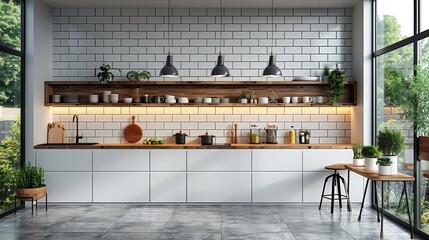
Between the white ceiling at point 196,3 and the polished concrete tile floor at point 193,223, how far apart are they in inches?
129

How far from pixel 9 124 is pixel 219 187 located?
3.25 m

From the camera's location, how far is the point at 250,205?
6969 millimetres

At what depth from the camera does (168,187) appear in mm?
6965

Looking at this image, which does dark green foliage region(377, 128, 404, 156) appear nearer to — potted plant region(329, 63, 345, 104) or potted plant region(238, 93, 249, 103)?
potted plant region(329, 63, 345, 104)

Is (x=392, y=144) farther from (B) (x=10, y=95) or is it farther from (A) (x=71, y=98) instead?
(B) (x=10, y=95)

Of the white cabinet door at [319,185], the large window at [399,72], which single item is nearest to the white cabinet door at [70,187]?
the white cabinet door at [319,185]

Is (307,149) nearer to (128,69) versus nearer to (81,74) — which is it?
(128,69)

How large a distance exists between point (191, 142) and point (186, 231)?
253 centimetres

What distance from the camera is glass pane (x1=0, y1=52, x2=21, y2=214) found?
6156 millimetres

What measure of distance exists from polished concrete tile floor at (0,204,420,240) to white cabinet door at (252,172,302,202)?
14 centimetres

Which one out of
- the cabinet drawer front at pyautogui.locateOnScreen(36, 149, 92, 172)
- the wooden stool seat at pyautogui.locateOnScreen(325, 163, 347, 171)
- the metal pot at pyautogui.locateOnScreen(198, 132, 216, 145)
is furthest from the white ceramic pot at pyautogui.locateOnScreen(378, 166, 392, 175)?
the cabinet drawer front at pyautogui.locateOnScreen(36, 149, 92, 172)

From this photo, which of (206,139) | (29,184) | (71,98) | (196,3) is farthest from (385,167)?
(71,98)

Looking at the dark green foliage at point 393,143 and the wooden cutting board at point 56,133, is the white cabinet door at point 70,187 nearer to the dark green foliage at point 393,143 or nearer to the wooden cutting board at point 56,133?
the wooden cutting board at point 56,133

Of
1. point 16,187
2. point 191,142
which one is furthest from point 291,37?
point 16,187
